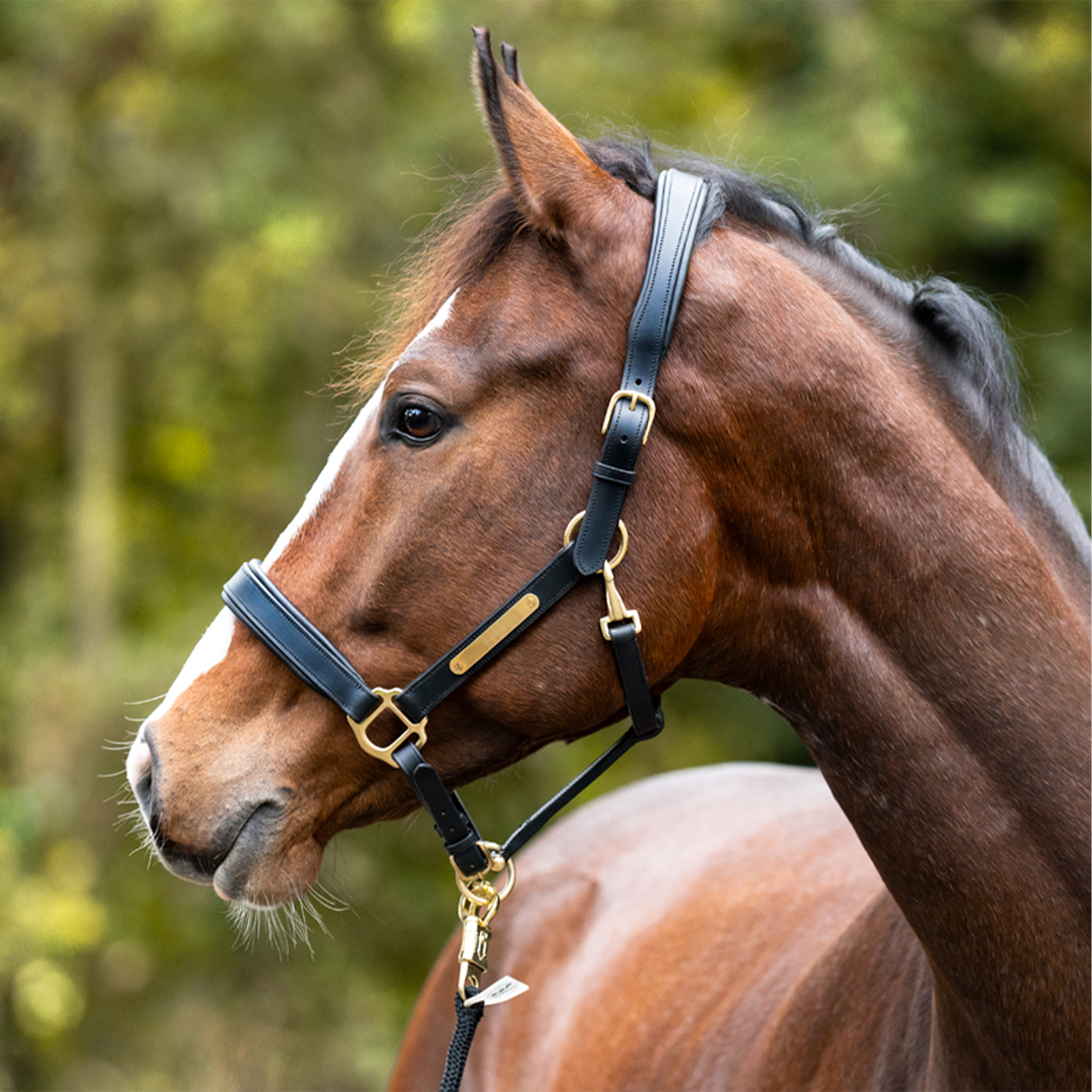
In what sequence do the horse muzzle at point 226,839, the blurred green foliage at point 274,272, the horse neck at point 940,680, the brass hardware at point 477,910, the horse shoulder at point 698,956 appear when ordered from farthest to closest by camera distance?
the blurred green foliage at point 274,272
the horse shoulder at point 698,956
the brass hardware at point 477,910
the horse muzzle at point 226,839
the horse neck at point 940,680

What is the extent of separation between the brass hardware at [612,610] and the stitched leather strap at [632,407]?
19mm

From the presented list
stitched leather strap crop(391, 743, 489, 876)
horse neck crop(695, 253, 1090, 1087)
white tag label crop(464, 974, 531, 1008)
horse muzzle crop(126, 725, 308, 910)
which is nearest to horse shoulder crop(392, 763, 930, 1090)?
horse neck crop(695, 253, 1090, 1087)

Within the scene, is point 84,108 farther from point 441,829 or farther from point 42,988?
point 441,829

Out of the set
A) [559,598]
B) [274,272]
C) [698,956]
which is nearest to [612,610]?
[559,598]

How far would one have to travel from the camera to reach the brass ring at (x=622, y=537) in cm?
161

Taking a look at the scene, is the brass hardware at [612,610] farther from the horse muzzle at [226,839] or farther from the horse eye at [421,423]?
the horse muzzle at [226,839]

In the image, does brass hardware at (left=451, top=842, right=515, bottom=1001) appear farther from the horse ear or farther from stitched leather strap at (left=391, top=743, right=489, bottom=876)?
the horse ear

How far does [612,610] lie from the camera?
1614 mm

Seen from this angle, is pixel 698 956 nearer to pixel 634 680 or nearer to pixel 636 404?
pixel 634 680

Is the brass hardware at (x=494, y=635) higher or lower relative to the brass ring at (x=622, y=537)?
lower

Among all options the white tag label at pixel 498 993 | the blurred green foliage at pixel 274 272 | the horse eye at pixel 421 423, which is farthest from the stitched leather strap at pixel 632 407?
the blurred green foliage at pixel 274 272

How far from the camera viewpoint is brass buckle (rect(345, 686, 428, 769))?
1.66 m

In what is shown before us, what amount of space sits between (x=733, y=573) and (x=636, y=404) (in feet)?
0.95

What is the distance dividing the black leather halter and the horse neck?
12cm
